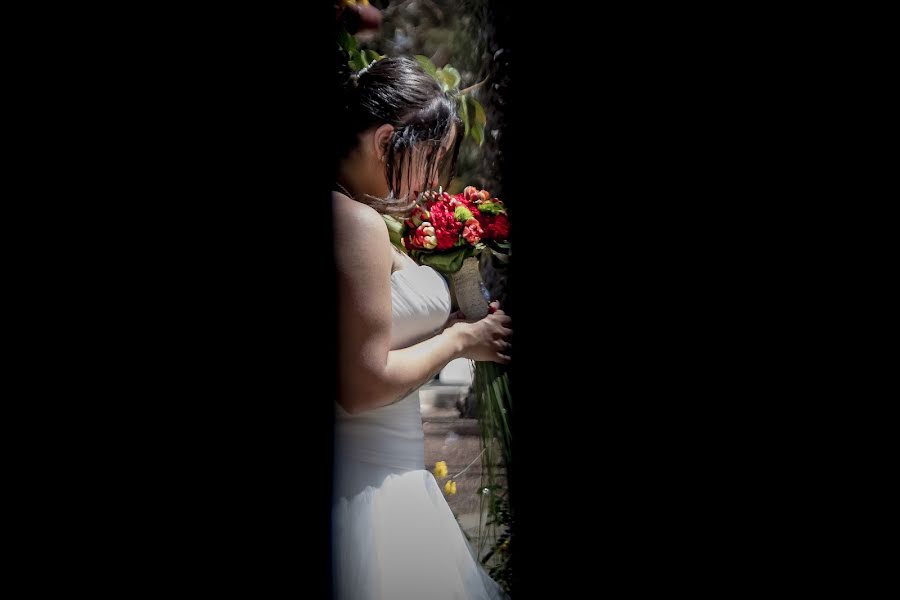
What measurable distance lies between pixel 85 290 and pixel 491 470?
100 cm

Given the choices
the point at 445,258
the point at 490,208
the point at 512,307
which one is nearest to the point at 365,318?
the point at 445,258

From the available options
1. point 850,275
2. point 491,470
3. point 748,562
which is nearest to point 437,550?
point 491,470

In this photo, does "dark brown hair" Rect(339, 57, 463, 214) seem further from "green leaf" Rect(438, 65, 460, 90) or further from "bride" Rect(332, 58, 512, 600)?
"green leaf" Rect(438, 65, 460, 90)

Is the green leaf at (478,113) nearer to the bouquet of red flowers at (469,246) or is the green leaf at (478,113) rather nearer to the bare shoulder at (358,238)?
the bouquet of red flowers at (469,246)

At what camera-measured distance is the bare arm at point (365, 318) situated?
4.24 ft

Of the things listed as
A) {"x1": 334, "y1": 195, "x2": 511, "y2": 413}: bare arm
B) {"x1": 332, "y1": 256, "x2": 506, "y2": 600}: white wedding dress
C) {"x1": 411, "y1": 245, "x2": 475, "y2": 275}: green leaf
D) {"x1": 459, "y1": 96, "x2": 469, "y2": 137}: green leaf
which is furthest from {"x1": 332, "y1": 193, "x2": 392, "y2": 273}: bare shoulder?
{"x1": 459, "y1": 96, "x2": 469, "y2": 137}: green leaf

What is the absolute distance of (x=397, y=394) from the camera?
1357 mm

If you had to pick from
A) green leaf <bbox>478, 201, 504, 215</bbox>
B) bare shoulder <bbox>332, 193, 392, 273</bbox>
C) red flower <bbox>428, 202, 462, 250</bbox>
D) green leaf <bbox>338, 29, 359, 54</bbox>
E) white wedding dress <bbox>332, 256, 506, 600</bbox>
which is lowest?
white wedding dress <bbox>332, 256, 506, 600</bbox>

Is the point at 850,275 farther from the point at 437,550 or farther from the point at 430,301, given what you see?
the point at 437,550

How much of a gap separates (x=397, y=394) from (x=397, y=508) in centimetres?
23

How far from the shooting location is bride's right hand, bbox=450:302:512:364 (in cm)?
151

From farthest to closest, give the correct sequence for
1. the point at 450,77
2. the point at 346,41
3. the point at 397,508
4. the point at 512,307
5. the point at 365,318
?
the point at 512,307
the point at 450,77
the point at 346,41
the point at 397,508
the point at 365,318

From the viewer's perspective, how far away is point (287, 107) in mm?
1526

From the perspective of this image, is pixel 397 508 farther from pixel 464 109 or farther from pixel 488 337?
pixel 464 109
